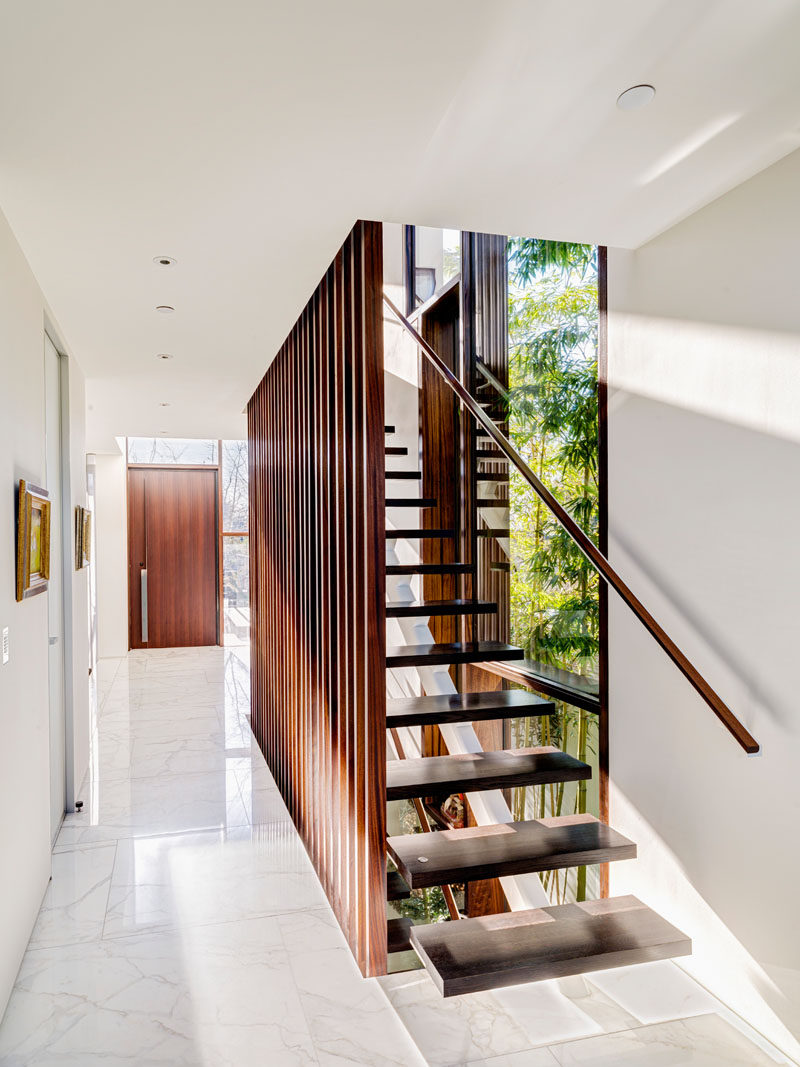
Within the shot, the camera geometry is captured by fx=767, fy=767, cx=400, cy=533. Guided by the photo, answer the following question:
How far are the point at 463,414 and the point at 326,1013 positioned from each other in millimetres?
2897

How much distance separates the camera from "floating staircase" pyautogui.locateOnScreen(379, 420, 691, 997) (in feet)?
7.45

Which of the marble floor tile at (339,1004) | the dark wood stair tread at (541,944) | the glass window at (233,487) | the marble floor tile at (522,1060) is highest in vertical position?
the glass window at (233,487)

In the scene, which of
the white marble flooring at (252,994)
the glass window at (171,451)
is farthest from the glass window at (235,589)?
the white marble flooring at (252,994)

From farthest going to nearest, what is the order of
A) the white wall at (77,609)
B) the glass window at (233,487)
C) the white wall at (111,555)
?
1. the glass window at (233,487)
2. the white wall at (111,555)
3. the white wall at (77,609)

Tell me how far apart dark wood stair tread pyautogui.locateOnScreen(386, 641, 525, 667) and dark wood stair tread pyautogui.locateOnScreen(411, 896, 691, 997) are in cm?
97

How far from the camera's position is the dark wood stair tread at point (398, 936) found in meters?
2.58

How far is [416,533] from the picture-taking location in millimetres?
3854

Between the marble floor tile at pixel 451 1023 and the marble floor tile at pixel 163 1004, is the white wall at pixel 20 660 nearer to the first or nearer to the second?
the marble floor tile at pixel 163 1004

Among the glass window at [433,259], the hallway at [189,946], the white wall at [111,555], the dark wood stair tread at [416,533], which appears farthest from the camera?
the white wall at [111,555]

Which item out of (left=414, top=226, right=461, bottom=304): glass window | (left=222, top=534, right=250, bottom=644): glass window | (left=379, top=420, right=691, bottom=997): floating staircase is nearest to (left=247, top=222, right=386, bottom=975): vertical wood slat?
(left=379, top=420, right=691, bottom=997): floating staircase

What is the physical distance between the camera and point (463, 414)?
13.9 feet

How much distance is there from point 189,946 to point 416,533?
2.03 meters

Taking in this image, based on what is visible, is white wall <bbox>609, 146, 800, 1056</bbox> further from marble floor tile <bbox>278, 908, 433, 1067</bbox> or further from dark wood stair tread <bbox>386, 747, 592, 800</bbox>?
marble floor tile <bbox>278, 908, 433, 1067</bbox>

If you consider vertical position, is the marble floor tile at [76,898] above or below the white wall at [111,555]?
below
